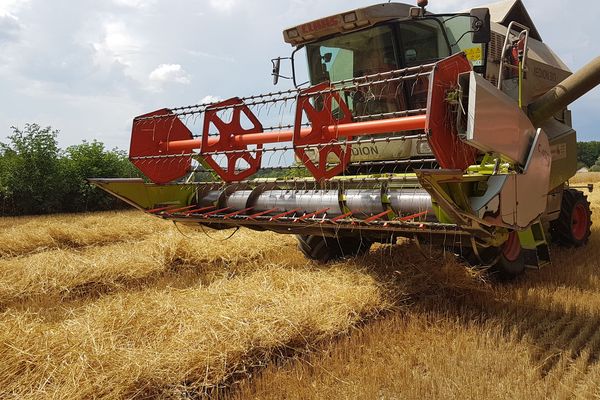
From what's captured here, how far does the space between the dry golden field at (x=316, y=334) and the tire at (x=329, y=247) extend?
0.79 feet

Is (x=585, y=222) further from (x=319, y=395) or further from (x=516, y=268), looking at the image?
(x=319, y=395)

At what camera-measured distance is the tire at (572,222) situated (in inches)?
209

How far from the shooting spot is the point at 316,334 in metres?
2.62

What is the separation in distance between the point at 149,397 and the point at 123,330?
0.62 metres

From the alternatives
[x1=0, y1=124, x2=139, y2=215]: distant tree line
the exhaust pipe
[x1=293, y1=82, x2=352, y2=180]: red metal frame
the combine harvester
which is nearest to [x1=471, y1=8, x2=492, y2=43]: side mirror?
the combine harvester

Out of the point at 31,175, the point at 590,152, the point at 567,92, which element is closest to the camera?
the point at 567,92

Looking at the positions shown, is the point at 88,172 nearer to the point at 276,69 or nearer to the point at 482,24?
the point at 276,69

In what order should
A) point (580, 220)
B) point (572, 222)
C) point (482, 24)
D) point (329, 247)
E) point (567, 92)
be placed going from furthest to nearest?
point (580, 220) → point (572, 222) → point (329, 247) → point (567, 92) → point (482, 24)

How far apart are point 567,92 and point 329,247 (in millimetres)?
2190

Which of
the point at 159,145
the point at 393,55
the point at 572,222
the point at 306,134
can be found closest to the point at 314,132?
the point at 306,134

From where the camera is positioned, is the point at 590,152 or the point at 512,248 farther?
the point at 590,152

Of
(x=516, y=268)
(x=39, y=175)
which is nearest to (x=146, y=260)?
(x=516, y=268)

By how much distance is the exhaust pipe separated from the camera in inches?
130

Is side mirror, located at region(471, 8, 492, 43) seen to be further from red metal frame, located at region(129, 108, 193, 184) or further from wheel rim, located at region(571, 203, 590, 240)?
wheel rim, located at region(571, 203, 590, 240)
